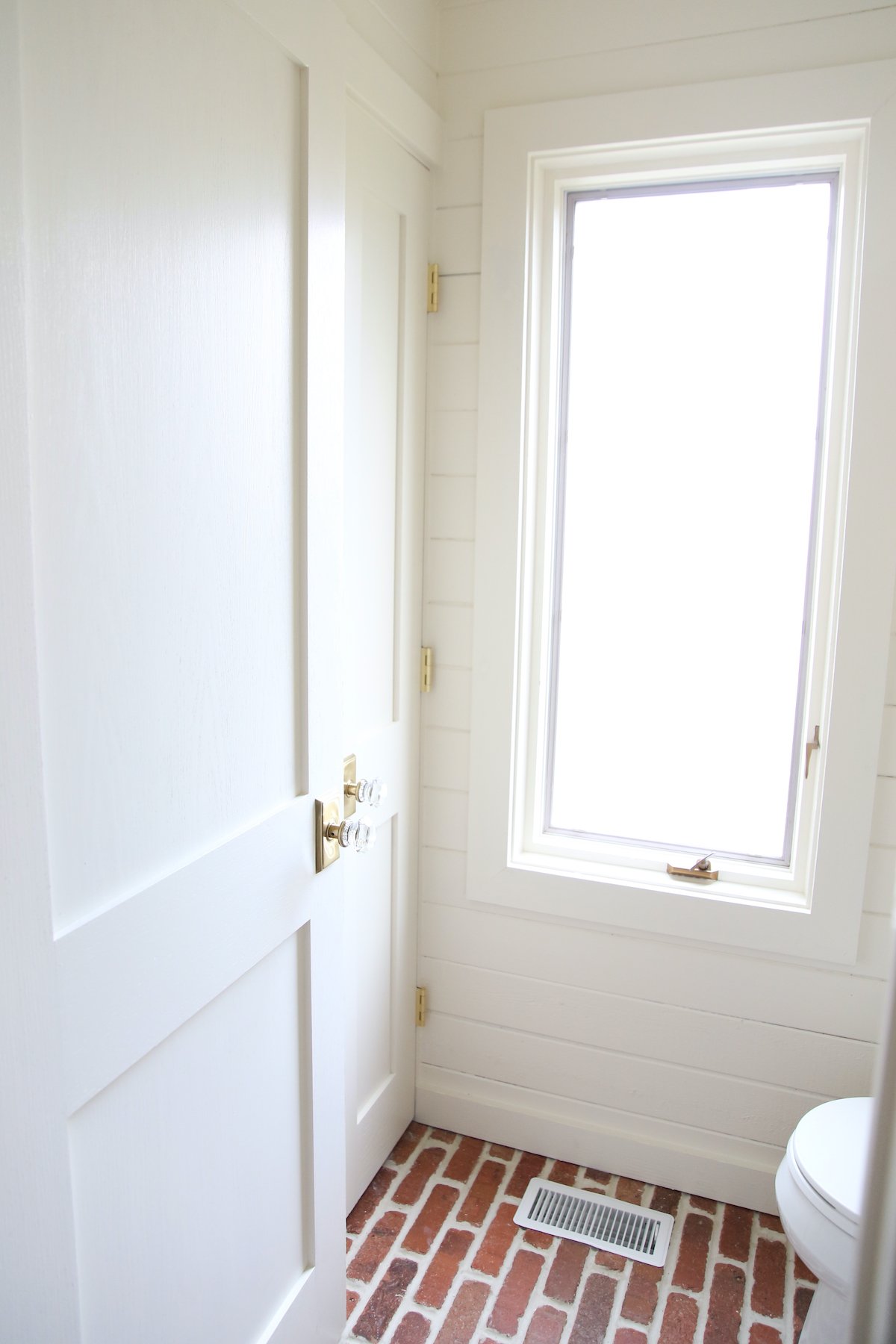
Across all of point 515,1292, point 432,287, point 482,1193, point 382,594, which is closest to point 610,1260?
point 515,1292

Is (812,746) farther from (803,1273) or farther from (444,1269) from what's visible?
(444,1269)

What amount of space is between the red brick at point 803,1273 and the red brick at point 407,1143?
83 centimetres

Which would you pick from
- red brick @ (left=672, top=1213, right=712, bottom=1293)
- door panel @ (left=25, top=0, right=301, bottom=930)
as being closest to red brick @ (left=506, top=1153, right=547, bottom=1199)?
red brick @ (left=672, top=1213, right=712, bottom=1293)

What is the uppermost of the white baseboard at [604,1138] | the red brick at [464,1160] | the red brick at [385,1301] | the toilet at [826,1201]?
the toilet at [826,1201]

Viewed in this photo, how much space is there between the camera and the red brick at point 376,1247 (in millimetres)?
1779

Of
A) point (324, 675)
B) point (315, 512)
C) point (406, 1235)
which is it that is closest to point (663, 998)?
point (406, 1235)

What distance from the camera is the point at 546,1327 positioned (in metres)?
1.67

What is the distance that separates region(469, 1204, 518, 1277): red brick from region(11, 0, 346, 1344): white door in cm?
52

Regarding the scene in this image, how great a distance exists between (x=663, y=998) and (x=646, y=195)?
5.49 feet

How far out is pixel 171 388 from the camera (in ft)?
3.23

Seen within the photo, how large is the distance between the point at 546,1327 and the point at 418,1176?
0.46 metres

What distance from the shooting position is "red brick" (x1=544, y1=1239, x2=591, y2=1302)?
5.73ft

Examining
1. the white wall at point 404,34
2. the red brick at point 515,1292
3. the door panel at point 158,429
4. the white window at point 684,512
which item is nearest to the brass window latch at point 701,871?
the white window at point 684,512

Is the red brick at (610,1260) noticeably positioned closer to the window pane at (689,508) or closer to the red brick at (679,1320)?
the red brick at (679,1320)
